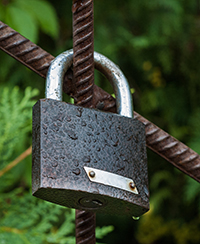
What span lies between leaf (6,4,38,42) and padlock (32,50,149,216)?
0.92 metres

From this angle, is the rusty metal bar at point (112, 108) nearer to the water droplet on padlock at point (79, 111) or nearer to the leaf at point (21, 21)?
the water droplet on padlock at point (79, 111)

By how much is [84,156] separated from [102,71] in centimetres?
20

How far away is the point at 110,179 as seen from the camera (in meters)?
0.55

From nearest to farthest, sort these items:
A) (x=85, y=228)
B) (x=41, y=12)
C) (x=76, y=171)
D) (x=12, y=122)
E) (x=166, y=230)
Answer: (x=76, y=171) < (x=85, y=228) < (x=12, y=122) < (x=41, y=12) < (x=166, y=230)

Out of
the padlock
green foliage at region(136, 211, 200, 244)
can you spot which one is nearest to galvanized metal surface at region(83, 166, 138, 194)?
the padlock

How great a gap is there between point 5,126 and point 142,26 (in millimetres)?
1204

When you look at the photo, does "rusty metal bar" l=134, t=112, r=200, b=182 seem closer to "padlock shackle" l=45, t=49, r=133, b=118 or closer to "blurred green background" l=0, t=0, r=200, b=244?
"padlock shackle" l=45, t=49, r=133, b=118

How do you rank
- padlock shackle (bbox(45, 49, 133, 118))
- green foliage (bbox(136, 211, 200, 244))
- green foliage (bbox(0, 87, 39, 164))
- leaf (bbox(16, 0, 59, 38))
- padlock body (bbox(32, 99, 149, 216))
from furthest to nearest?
green foliage (bbox(136, 211, 200, 244)), leaf (bbox(16, 0, 59, 38)), green foliage (bbox(0, 87, 39, 164)), padlock shackle (bbox(45, 49, 133, 118)), padlock body (bbox(32, 99, 149, 216))

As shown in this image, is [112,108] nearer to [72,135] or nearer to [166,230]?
[72,135]

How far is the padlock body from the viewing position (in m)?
0.53

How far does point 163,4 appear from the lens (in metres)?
2.13

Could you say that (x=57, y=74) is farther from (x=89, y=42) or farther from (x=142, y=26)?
(x=142, y=26)

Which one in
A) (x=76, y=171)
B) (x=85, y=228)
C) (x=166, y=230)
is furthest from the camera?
(x=166, y=230)

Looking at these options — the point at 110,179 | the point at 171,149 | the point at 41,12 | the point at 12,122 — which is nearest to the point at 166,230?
the point at 12,122
